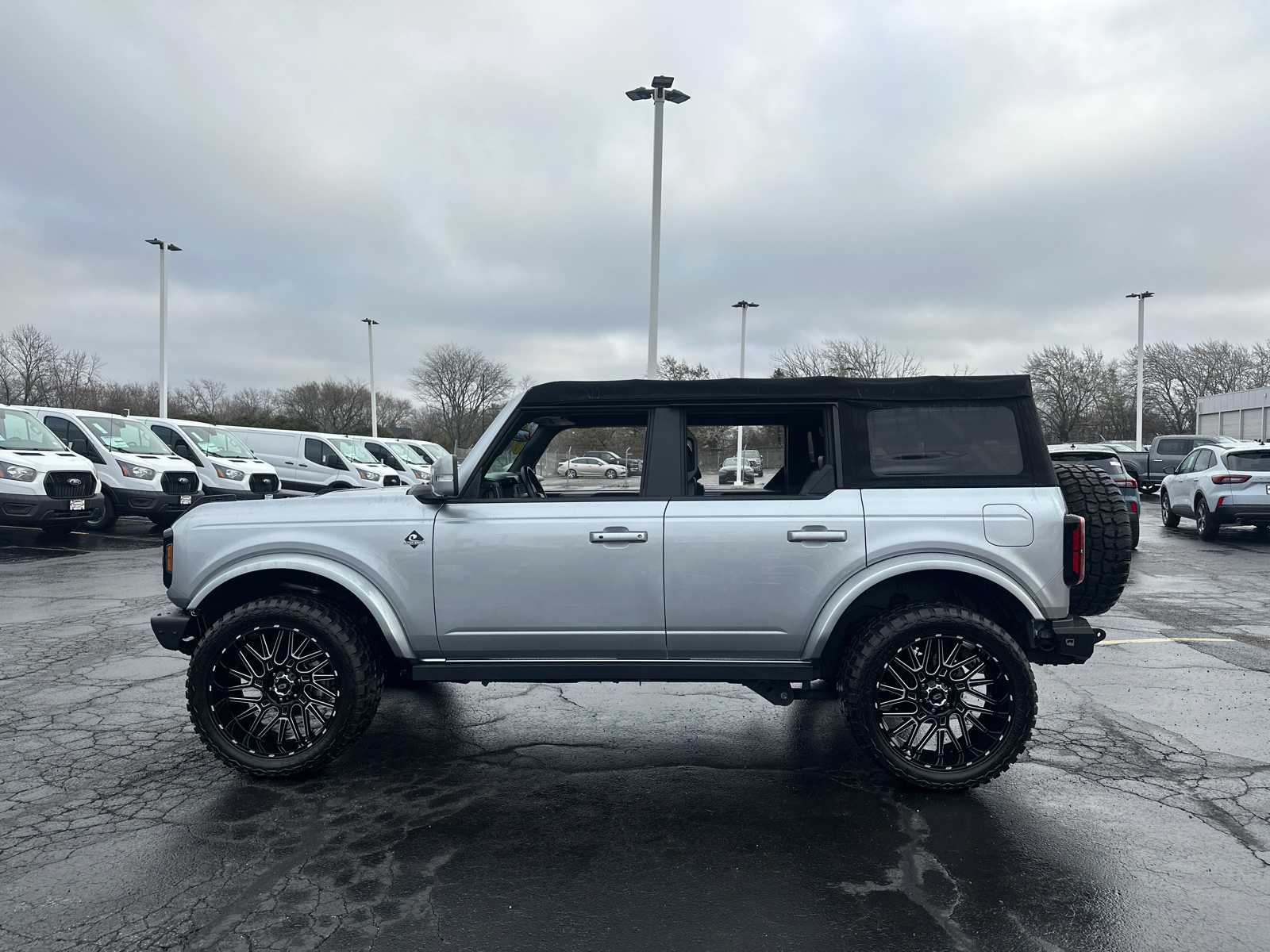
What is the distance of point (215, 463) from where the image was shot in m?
18.6

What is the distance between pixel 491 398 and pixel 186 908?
63520 mm

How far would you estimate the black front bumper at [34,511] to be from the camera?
13148 millimetres

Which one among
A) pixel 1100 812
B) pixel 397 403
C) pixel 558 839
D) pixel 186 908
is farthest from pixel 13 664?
pixel 397 403

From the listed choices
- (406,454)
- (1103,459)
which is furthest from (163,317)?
(1103,459)

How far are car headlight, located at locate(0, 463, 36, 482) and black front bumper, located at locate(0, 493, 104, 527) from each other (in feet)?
0.88

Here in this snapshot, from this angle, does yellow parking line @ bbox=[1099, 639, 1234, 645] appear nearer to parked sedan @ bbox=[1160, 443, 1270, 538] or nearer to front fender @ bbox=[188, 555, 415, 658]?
front fender @ bbox=[188, 555, 415, 658]

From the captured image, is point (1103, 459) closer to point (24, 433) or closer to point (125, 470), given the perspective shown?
point (125, 470)

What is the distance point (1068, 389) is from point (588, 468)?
6139cm

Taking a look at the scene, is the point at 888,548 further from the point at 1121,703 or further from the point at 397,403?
the point at 397,403

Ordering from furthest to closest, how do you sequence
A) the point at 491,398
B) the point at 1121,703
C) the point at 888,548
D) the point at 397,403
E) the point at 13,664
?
the point at 397,403 < the point at 491,398 < the point at 13,664 < the point at 1121,703 < the point at 888,548

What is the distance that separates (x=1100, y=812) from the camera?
3.75 m

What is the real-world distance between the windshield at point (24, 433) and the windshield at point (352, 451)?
29.1 feet

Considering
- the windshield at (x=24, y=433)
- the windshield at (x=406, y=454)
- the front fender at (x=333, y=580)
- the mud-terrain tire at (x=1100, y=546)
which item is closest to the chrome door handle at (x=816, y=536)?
the mud-terrain tire at (x=1100, y=546)

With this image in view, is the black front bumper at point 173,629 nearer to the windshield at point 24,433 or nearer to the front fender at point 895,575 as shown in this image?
the front fender at point 895,575
